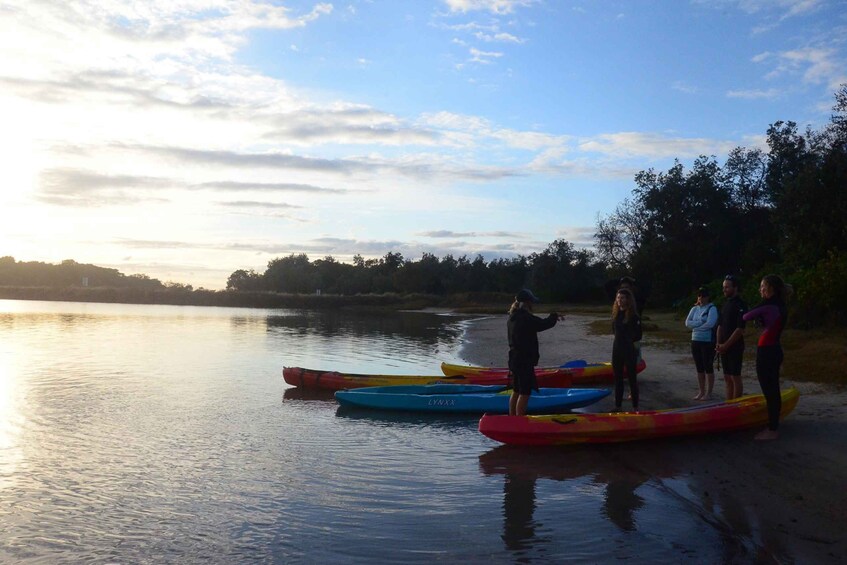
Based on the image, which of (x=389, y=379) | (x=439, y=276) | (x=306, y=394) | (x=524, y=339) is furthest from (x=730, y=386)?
(x=439, y=276)

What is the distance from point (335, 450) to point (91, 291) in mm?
80945

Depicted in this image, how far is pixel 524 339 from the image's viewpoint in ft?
30.4

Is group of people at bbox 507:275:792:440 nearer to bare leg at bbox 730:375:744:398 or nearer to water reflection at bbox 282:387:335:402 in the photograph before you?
bare leg at bbox 730:375:744:398

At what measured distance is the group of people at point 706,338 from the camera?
8.62m

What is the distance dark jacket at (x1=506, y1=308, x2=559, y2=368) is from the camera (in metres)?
9.13

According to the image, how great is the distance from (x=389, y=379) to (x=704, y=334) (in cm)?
657

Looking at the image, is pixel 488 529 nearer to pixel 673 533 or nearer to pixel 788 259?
pixel 673 533

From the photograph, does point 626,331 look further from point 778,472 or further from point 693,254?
point 693,254

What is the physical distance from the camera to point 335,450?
10117 millimetres

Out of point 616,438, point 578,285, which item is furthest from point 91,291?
point 616,438

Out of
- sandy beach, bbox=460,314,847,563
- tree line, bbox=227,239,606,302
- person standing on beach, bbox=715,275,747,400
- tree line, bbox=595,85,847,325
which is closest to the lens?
sandy beach, bbox=460,314,847,563

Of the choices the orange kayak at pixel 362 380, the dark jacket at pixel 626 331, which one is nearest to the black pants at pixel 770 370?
the dark jacket at pixel 626 331

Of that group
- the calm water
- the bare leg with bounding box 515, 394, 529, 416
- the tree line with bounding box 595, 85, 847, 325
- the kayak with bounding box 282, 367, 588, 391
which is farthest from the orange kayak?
the tree line with bounding box 595, 85, 847, 325

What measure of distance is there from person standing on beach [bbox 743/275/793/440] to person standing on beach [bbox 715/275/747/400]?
1.15m
